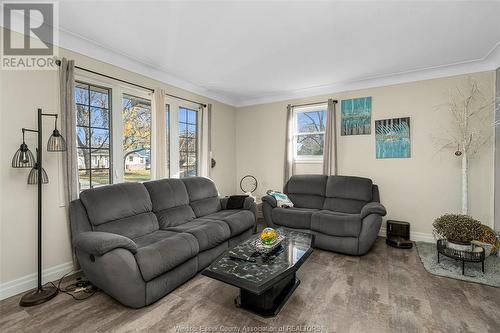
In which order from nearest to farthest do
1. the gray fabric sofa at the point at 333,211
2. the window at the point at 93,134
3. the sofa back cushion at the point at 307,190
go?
the window at the point at 93,134, the gray fabric sofa at the point at 333,211, the sofa back cushion at the point at 307,190

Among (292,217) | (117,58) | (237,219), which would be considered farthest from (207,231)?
(117,58)

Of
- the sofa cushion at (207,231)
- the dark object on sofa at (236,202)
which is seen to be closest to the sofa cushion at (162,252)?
the sofa cushion at (207,231)

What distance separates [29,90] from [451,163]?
5415 millimetres

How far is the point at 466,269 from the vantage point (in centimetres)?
274

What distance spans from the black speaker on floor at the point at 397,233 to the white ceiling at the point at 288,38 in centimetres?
230

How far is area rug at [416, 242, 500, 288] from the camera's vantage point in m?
2.51

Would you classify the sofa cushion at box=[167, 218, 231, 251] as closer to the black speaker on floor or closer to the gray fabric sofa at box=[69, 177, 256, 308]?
the gray fabric sofa at box=[69, 177, 256, 308]

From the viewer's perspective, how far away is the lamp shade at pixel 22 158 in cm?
220

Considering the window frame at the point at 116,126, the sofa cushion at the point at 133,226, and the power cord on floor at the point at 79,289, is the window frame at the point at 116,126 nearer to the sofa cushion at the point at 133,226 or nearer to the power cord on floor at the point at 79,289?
the sofa cushion at the point at 133,226

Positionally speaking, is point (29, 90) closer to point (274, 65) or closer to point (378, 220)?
point (274, 65)

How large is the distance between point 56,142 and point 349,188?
3.89m

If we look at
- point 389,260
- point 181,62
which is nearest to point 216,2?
point 181,62

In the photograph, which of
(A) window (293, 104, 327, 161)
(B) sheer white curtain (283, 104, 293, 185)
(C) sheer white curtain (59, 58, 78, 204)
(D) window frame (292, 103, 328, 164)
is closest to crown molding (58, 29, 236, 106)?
(C) sheer white curtain (59, 58, 78, 204)

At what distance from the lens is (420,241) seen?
3727mm
